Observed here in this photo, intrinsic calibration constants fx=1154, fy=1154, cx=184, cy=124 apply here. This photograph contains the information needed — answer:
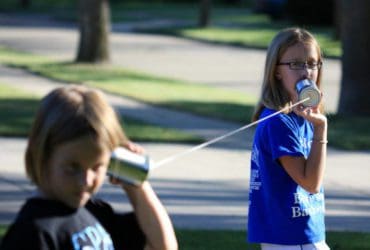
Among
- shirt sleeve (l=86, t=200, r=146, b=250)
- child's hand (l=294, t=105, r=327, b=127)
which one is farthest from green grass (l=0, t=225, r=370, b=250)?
shirt sleeve (l=86, t=200, r=146, b=250)

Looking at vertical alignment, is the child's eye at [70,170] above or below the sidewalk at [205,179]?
above

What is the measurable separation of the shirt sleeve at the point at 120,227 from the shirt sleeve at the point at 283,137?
5.16ft

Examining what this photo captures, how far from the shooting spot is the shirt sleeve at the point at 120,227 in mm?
3094

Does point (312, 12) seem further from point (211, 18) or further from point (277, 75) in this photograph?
point (277, 75)

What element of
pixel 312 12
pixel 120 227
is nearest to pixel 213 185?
pixel 120 227

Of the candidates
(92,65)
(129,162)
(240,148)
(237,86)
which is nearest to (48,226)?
(129,162)

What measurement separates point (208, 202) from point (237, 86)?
1206cm

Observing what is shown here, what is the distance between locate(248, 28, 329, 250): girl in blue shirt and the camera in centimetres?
460

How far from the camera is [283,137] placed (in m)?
4.62

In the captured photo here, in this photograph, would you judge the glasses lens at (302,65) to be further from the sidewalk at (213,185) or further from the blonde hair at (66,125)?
the sidewalk at (213,185)

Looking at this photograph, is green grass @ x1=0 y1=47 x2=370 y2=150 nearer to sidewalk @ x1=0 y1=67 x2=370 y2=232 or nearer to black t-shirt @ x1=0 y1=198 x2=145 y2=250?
sidewalk @ x1=0 y1=67 x2=370 y2=232

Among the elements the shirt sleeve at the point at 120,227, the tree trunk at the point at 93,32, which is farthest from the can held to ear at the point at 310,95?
the tree trunk at the point at 93,32

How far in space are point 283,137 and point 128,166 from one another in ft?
6.54

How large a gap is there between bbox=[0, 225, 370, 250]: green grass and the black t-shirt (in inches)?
176
